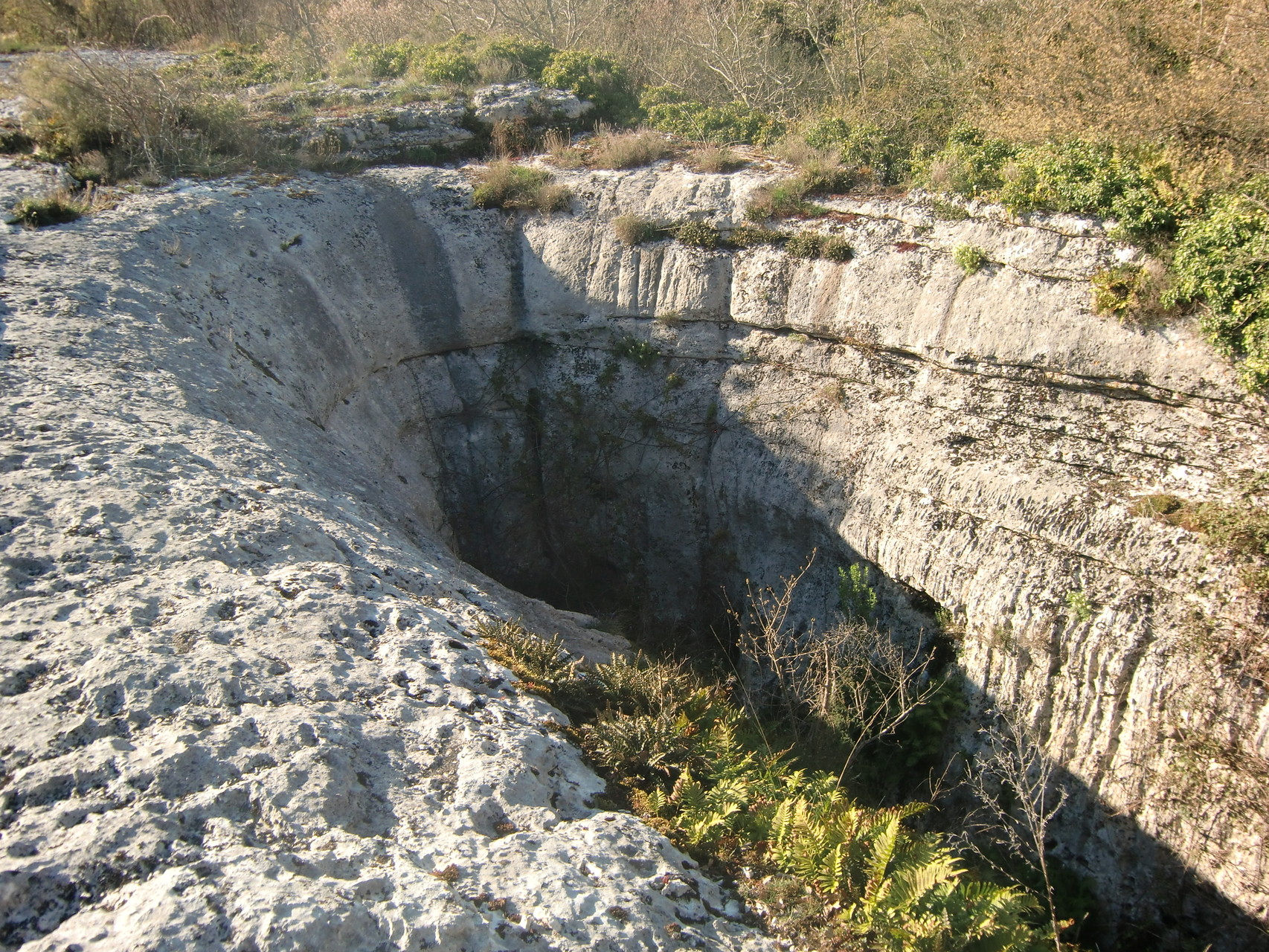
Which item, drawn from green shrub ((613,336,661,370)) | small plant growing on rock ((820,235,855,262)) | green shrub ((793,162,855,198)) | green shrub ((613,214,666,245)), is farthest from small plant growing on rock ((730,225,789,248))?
green shrub ((613,336,661,370))

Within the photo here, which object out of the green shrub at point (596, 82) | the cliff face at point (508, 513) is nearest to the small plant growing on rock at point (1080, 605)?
the cliff face at point (508, 513)

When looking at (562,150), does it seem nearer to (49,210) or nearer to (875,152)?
(875,152)

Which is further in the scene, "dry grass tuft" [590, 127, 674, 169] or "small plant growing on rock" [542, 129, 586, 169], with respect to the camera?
"small plant growing on rock" [542, 129, 586, 169]

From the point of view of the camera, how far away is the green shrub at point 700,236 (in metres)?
11.6

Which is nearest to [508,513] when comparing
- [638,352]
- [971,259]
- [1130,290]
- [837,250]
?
[638,352]

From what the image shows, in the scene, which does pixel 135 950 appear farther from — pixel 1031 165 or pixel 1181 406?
pixel 1031 165

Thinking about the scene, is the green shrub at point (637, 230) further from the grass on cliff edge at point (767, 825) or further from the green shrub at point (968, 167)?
the grass on cliff edge at point (767, 825)

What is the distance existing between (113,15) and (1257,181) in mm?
21067

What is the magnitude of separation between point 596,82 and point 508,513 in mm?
8790

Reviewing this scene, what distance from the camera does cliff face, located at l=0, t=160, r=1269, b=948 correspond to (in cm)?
387

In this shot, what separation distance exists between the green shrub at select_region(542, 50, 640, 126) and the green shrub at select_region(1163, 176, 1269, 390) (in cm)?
1016

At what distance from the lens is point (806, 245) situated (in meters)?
10.9

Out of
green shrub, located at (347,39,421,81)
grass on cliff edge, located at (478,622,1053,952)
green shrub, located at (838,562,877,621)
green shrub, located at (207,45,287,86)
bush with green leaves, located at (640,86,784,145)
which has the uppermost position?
green shrub, located at (347,39,421,81)

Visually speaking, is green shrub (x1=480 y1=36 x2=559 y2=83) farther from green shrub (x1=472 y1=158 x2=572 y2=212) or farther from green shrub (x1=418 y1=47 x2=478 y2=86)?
green shrub (x1=472 y1=158 x2=572 y2=212)
